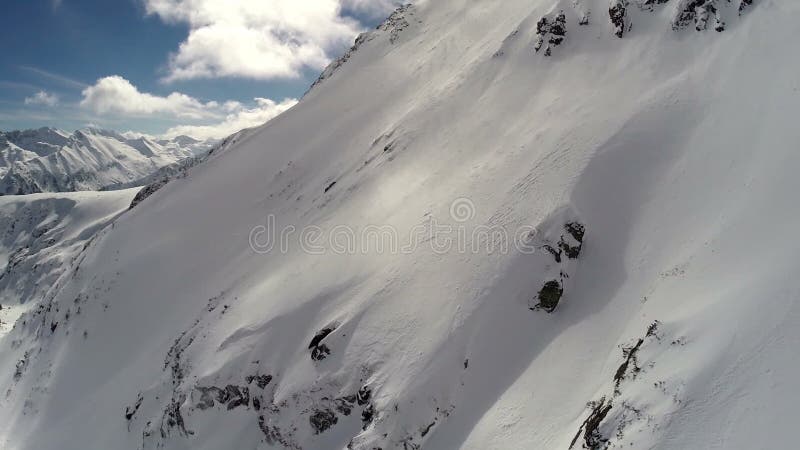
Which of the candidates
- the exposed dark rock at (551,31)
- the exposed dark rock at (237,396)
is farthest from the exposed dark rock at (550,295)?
the exposed dark rock at (551,31)

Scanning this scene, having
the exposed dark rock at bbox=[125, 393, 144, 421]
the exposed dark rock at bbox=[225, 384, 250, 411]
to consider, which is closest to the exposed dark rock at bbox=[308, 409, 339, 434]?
the exposed dark rock at bbox=[225, 384, 250, 411]

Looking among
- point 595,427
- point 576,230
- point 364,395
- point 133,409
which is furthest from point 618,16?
point 133,409

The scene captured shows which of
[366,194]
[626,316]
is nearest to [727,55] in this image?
[626,316]

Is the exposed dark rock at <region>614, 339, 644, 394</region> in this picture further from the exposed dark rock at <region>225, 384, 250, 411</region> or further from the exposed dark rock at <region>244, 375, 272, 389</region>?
the exposed dark rock at <region>225, 384, 250, 411</region>

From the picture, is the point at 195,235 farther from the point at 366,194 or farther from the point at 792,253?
the point at 792,253

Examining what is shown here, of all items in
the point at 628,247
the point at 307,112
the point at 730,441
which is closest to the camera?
the point at 730,441

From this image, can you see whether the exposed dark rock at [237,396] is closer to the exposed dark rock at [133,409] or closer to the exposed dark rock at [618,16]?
the exposed dark rock at [133,409]
